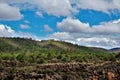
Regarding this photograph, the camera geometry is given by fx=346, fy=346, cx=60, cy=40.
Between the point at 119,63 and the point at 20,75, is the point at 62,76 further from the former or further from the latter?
the point at 119,63

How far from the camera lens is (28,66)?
196 meters

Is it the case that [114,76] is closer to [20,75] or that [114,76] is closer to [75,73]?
[75,73]

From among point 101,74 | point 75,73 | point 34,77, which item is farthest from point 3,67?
point 101,74

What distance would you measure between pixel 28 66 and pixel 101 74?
41392 mm

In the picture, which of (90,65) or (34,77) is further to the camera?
(90,65)

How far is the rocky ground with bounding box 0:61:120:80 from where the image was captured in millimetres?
180250

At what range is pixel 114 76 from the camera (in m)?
184

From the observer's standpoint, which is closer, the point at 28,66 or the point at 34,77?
the point at 34,77

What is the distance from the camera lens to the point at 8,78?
607 feet

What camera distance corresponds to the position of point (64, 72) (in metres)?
184

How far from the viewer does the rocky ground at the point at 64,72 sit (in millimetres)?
180250

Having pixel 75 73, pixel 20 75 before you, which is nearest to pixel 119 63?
pixel 75 73

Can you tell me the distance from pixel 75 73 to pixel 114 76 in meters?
20.7

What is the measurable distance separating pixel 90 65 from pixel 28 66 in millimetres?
34911
